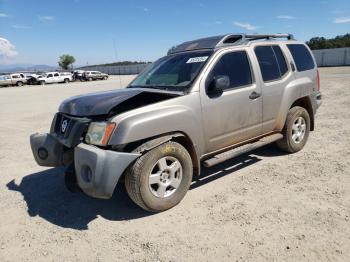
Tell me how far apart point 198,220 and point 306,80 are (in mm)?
3502

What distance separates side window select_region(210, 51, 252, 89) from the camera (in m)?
4.35

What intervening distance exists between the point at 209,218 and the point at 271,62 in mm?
2860

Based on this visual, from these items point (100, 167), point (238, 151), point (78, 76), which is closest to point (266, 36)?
point (238, 151)

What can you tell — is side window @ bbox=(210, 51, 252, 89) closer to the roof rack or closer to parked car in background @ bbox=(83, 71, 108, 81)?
the roof rack

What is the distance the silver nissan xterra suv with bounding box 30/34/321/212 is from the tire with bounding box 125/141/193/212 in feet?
0.04

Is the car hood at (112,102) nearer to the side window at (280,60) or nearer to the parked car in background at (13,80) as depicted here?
the side window at (280,60)

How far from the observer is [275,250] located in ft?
9.61

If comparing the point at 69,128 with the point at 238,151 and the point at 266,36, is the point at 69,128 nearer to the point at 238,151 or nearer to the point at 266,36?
the point at 238,151

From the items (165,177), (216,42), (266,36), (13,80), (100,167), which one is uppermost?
(13,80)

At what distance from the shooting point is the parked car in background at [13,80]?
137ft

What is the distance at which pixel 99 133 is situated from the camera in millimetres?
3465

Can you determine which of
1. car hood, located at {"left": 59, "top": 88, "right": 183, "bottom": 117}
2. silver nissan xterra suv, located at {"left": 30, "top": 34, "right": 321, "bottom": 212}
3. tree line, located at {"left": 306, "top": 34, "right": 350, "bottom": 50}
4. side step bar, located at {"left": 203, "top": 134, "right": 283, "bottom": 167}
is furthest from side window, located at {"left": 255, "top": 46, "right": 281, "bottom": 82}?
tree line, located at {"left": 306, "top": 34, "right": 350, "bottom": 50}

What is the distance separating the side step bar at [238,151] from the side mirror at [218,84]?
871 millimetres

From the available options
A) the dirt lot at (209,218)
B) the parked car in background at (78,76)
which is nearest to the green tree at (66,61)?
the parked car in background at (78,76)
